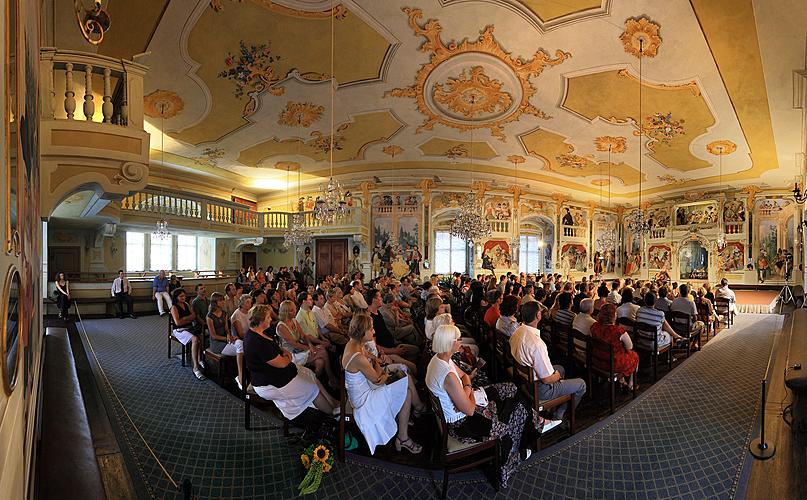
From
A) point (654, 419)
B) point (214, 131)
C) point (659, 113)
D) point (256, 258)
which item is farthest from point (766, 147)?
point (256, 258)

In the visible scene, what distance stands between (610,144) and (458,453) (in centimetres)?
1104

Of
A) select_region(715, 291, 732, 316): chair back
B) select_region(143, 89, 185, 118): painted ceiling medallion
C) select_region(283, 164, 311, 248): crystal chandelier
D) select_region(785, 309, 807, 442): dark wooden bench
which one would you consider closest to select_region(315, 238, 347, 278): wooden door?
select_region(283, 164, 311, 248): crystal chandelier

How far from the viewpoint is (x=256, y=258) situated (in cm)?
1723

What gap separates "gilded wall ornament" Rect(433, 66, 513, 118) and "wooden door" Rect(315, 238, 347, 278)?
312 inches

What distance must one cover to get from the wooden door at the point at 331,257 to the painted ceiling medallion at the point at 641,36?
11.4 m

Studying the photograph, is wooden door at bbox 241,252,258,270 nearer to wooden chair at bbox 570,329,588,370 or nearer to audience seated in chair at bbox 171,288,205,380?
audience seated in chair at bbox 171,288,205,380

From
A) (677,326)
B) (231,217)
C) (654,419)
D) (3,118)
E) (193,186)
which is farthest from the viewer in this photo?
(193,186)

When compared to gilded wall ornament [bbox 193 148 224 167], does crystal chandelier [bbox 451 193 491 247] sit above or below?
below

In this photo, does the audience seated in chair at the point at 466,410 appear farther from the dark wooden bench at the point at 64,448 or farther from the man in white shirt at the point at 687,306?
the man in white shirt at the point at 687,306

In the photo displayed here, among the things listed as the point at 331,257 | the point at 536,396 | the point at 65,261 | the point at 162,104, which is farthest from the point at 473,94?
the point at 65,261

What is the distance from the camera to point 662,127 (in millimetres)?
9188

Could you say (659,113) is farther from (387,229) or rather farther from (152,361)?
(152,361)

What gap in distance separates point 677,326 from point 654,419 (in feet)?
10.6

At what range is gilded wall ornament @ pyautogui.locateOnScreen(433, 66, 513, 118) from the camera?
764 cm
